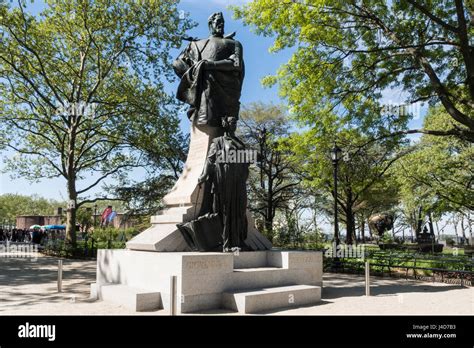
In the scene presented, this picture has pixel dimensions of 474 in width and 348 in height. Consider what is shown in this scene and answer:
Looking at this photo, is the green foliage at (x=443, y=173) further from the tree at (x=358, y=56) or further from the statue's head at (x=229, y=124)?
the statue's head at (x=229, y=124)

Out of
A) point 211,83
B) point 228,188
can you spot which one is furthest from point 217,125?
point 228,188

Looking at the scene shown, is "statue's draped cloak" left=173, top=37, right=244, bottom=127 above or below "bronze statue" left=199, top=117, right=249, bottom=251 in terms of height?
above

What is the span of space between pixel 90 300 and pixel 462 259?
12.7m

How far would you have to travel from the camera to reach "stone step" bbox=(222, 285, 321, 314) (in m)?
7.77

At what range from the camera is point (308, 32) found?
14.6 meters

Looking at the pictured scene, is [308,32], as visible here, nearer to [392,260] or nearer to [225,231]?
[225,231]

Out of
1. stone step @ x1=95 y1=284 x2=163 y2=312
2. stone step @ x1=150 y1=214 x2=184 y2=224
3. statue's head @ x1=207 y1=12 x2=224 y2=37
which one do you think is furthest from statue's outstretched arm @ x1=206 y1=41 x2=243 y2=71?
stone step @ x1=95 y1=284 x2=163 y2=312

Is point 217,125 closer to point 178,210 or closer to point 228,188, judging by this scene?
point 228,188

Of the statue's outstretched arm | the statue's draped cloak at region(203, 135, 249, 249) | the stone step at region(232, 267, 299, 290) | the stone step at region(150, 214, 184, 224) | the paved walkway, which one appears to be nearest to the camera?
the paved walkway

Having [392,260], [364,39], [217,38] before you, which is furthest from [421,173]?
[217,38]

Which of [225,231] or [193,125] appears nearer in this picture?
[225,231]

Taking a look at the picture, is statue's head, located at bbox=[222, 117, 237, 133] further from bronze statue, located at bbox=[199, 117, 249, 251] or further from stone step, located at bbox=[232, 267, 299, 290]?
stone step, located at bbox=[232, 267, 299, 290]

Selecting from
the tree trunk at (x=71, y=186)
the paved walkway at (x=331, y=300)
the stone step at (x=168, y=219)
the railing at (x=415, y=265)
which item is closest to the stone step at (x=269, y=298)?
the paved walkway at (x=331, y=300)

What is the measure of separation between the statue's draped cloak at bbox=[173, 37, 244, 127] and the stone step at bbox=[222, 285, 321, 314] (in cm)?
478
